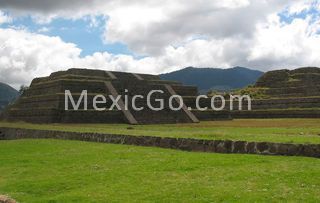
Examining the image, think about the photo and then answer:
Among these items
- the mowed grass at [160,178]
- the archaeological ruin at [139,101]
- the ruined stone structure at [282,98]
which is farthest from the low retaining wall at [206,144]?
the ruined stone structure at [282,98]

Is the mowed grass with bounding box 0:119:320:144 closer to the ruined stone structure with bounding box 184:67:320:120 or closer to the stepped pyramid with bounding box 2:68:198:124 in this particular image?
the stepped pyramid with bounding box 2:68:198:124

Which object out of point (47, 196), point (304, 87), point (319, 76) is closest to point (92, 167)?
point (47, 196)

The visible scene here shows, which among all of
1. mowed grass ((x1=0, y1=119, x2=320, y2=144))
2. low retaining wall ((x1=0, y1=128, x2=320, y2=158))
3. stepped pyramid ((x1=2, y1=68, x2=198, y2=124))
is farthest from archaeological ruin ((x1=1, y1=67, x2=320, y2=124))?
low retaining wall ((x1=0, y1=128, x2=320, y2=158))

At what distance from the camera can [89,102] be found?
A: 108ft

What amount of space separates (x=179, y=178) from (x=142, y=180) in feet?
2.58

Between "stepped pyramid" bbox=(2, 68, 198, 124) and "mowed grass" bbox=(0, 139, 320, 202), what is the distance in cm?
1701

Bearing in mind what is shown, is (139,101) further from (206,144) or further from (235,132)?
(206,144)

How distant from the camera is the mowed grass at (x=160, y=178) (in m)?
8.02

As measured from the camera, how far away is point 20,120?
3622 cm

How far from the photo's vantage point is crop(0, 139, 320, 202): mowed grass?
802 cm

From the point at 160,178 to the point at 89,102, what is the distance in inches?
941

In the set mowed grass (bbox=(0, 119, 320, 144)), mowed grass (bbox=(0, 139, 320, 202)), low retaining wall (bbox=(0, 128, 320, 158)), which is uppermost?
Result: mowed grass (bbox=(0, 119, 320, 144))

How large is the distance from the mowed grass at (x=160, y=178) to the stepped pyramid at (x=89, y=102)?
17007mm

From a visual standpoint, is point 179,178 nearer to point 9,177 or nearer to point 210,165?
point 210,165
